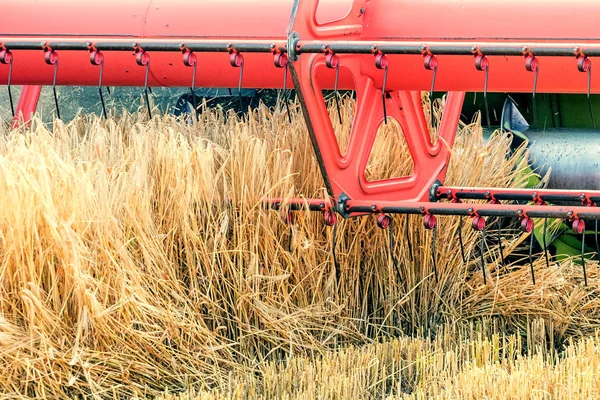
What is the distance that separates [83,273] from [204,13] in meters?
1.59

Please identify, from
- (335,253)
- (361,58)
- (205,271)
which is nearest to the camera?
(205,271)

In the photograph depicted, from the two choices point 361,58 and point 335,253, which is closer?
point 361,58

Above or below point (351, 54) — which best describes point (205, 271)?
below

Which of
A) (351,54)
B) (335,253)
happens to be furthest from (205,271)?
(351,54)

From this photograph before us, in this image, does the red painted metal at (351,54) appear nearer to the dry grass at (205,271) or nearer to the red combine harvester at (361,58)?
the red combine harvester at (361,58)

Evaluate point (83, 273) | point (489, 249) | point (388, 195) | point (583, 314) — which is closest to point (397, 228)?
point (388, 195)

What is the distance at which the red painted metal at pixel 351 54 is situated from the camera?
407 cm

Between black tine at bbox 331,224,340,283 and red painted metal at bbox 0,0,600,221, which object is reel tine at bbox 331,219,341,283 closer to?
black tine at bbox 331,224,340,283

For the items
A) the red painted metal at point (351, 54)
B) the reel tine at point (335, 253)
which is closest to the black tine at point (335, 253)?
the reel tine at point (335, 253)

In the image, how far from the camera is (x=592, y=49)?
3.69 meters

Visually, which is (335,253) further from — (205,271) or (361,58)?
(361,58)

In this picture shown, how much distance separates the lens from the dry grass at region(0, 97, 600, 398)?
144 inches

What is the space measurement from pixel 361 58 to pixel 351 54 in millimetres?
112

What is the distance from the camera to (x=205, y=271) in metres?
4.30
